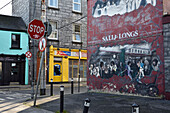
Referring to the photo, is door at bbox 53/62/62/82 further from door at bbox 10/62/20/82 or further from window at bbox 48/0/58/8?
window at bbox 48/0/58/8

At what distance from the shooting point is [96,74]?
12.4 meters

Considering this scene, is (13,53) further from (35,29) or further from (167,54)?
(167,54)

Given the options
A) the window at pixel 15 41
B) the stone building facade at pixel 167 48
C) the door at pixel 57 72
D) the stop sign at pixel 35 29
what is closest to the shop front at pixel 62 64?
the door at pixel 57 72

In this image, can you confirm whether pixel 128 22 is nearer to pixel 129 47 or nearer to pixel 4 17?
pixel 129 47

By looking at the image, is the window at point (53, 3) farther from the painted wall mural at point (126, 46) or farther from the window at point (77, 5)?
the painted wall mural at point (126, 46)

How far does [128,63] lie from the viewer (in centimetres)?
1049

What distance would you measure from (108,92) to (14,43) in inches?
494

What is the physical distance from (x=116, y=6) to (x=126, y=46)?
2.38 metres

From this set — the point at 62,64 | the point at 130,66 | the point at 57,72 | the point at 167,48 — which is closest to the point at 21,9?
the point at 62,64

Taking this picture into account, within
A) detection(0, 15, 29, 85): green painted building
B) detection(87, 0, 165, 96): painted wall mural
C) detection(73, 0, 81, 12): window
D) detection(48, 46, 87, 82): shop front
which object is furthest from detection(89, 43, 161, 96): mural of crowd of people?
detection(73, 0, 81, 12): window

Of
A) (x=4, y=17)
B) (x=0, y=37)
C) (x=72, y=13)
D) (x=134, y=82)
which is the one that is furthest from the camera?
(x=72, y=13)

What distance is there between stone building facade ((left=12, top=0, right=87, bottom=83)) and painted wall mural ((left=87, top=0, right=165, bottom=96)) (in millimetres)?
9453

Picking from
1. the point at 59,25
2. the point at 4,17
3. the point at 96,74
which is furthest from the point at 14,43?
the point at 96,74

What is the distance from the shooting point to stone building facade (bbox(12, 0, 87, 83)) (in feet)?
69.7
